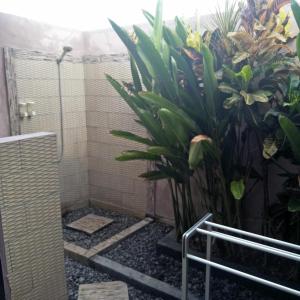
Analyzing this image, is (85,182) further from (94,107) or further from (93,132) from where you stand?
(94,107)

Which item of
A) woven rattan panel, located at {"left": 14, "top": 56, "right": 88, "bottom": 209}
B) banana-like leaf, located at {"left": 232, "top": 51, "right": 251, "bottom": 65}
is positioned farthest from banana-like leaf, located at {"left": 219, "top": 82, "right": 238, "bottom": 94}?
woven rattan panel, located at {"left": 14, "top": 56, "right": 88, "bottom": 209}

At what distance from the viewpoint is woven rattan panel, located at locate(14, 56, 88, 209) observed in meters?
2.78

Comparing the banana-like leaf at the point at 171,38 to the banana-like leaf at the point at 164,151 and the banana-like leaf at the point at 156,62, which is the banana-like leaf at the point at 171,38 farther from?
the banana-like leaf at the point at 164,151

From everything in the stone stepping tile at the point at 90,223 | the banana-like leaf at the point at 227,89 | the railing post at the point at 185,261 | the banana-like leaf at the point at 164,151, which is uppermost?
the banana-like leaf at the point at 227,89

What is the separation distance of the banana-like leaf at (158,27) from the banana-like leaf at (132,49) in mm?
150

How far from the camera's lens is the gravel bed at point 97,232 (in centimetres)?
274

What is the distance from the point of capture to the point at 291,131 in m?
1.58

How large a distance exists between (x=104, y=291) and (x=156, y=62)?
5.05 ft

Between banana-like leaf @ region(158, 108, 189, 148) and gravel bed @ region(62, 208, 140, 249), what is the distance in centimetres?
136

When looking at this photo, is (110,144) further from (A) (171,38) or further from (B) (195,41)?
(B) (195,41)

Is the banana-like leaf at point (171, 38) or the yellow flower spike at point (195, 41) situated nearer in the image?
the yellow flower spike at point (195, 41)

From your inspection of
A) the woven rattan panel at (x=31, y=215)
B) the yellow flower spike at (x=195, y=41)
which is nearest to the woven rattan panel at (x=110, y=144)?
the yellow flower spike at (x=195, y=41)

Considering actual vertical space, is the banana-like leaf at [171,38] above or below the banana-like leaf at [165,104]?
above

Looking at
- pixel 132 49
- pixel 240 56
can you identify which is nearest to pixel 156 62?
pixel 132 49
